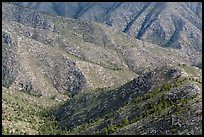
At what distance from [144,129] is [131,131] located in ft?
30.9

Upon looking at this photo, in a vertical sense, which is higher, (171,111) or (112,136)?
(171,111)

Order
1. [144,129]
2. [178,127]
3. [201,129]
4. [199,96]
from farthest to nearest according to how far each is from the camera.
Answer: [199,96] → [144,129] → [178,127] → [201,129]

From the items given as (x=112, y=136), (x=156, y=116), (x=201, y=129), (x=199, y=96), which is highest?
(x=201, y=129)

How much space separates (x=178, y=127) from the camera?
539 ft

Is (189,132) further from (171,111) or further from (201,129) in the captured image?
(171,111)

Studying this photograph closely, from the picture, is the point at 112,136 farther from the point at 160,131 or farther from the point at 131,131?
the point at 160,131

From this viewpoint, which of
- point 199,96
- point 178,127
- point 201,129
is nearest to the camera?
point 201,129

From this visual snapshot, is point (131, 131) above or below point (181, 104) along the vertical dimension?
below

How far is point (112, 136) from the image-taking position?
18938 centimetres

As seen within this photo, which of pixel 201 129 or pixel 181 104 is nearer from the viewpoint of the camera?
pixel 201 129

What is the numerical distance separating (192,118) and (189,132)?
11.8 m

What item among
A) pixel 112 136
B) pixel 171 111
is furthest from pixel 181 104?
pixel 112 136

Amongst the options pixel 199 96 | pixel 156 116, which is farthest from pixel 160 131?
pixel 199 96

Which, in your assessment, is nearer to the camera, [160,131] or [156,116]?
[160,131]
